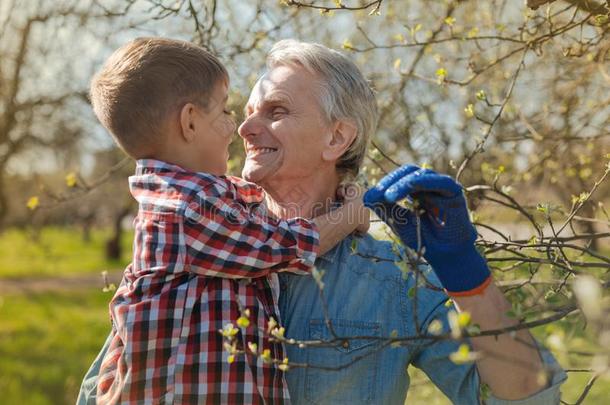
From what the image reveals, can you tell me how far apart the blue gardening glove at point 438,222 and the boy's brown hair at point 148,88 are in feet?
2.75

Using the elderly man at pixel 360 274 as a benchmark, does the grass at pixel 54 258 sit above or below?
above

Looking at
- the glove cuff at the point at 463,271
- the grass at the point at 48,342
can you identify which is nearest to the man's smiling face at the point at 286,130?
the glove cuff at the point at 463,271

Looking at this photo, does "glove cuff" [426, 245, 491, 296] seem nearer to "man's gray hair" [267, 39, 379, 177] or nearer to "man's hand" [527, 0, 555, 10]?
"man's hand" [527, 0, 555, 10]

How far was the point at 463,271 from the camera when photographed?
1.76m

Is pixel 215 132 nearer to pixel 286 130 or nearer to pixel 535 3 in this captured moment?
pixel 286 130

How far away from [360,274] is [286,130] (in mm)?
545

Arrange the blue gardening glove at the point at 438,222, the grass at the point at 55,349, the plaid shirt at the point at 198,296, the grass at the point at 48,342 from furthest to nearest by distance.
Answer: the grass at the point at 48,342, the grass at the point at 55,349, the plaid shirt at the point at 198,296, the blue gardening glove at the point at 438,222

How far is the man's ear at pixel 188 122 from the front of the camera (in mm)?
2348

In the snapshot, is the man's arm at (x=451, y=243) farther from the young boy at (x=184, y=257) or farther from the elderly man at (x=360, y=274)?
the young boy at (x=184, y=257)

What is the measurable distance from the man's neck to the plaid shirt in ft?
1.25

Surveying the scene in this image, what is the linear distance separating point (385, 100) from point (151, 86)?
2562 mm

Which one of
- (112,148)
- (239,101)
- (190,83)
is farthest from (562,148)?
(112,148)

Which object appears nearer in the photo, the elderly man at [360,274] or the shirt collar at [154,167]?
the elderly man at [360,274]

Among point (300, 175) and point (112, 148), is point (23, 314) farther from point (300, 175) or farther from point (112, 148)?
point (300, 175)
